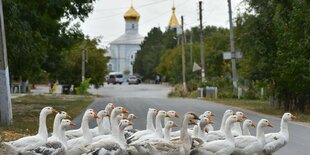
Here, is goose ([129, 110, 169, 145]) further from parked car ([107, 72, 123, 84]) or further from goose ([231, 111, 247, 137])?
parked car ([107, 72, 123, 84])

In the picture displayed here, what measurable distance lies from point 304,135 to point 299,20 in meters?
10.7

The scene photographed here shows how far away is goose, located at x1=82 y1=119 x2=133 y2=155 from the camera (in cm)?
1213

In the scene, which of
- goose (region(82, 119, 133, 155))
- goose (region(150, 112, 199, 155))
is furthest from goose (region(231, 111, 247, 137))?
goose (region(82, 119, 133, 155))

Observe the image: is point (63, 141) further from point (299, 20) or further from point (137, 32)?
point (137, 32)

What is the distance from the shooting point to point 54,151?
12.3 metres

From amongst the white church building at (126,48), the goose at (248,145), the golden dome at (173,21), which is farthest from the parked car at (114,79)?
the goose at (248,145)

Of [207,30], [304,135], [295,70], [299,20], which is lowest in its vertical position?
[304,135]

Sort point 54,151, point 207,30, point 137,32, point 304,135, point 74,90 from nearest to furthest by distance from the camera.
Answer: point 54,151 → point 304,135 → point 74,90 → point 207,30 → point 137,32

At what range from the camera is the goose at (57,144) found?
40.3 ft

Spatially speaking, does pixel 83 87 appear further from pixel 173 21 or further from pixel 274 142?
pixel 173 21

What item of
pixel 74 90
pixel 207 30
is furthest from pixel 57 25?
pixel 207 30

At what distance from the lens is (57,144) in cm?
1241

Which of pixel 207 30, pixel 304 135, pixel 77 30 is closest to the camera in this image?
pixel 304 135

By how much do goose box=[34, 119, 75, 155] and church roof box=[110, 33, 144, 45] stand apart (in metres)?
154
